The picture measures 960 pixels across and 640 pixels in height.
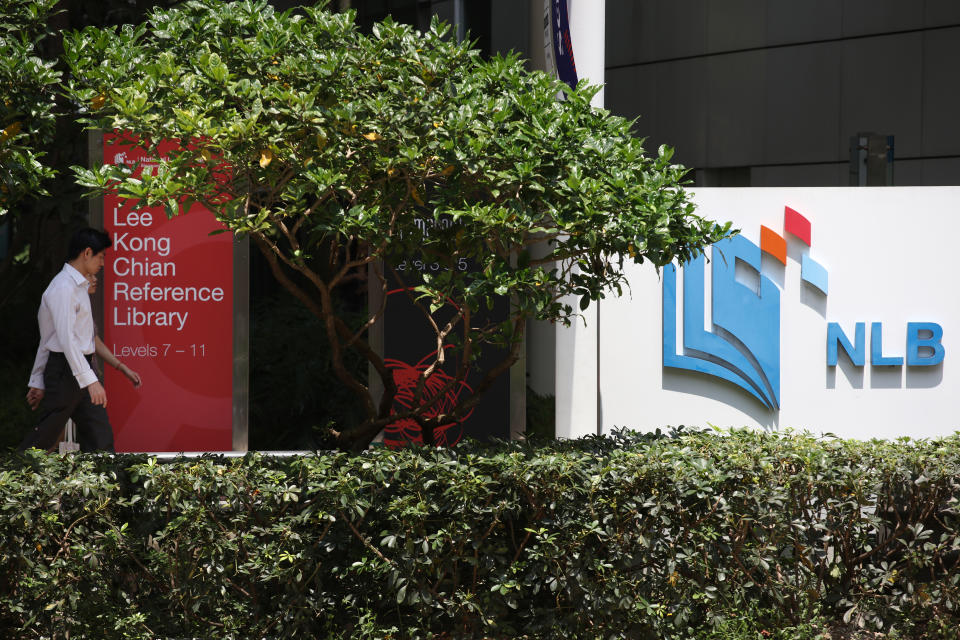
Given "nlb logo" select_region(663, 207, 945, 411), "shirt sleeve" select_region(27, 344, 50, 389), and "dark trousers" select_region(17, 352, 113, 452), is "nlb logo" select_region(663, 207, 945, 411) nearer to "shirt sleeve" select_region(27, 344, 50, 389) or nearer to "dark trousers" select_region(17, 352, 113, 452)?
"dark trousers" select_region(17, 352, 113, 452)

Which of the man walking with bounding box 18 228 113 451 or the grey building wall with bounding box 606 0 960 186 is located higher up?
the grey building wall with bounding box 606 0 960 186

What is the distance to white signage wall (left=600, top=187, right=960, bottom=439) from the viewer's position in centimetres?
860

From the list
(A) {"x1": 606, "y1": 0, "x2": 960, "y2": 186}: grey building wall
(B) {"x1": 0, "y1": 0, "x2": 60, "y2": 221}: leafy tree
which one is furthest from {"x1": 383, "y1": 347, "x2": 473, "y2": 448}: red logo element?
(A) {"x1": 606, "y1": 0, "x2": 960, "y2": 186}: grey building wall

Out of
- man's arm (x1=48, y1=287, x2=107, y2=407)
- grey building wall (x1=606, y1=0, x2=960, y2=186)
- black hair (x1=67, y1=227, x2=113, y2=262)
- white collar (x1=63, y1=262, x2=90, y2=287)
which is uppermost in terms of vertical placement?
grey building wall (x1=606, y1=0, x2=960, y2=186)

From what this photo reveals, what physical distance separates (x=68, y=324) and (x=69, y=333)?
0.07 meters

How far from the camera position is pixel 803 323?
345 inches

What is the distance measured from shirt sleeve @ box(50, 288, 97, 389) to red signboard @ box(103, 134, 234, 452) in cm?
163

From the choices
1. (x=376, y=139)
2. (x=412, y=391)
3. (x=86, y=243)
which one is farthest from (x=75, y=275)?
(x=376, y=139)

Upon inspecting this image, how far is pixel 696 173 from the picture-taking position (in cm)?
1778

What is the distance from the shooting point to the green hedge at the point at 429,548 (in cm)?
432

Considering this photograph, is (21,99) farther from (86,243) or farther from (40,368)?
(40,368)

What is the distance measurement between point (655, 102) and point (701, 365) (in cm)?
1052

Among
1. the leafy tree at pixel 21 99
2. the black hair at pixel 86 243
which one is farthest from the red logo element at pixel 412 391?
the leafy tree at pixel 21 99

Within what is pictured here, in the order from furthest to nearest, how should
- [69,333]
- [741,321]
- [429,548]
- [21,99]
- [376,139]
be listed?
[741,321]
[69,333]
[21,99]
[376,139]
[429,548]
